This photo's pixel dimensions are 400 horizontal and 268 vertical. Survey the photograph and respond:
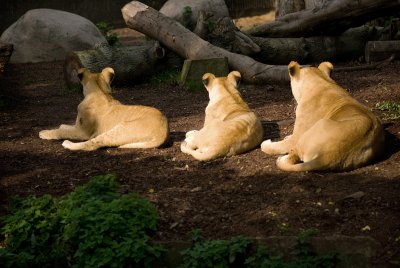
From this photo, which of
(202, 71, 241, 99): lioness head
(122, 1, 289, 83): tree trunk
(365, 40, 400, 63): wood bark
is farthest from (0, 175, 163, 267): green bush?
(365, 40, 400, 63): wood bark

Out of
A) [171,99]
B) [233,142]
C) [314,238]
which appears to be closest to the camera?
[314,238]

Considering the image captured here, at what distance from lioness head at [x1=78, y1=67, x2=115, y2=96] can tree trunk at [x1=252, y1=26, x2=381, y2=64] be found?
438cm

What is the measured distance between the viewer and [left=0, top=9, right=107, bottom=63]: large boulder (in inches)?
606

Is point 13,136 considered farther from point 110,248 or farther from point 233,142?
point 110,248

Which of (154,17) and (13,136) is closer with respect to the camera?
(13,136)

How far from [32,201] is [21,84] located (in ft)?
23.9

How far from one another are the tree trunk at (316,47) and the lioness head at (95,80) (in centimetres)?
438

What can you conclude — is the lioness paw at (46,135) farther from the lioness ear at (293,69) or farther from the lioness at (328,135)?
the lioness ear at (293,69)

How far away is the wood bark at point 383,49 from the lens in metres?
13.1

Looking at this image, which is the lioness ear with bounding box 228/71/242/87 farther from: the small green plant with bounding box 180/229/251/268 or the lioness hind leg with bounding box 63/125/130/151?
the small green plant with bounding box 180/229/251/268

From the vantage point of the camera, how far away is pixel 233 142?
795cm

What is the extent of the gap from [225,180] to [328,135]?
1.10 metres

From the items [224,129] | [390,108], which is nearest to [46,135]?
[224,129]

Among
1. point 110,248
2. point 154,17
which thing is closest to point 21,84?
point 154,17
